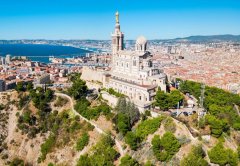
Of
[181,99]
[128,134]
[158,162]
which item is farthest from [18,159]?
[181,99]

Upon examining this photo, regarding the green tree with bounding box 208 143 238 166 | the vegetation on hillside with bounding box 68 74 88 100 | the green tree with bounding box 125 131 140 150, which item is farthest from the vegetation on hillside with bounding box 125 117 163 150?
the vegetation on hillside with bounding box 68 74 88 100

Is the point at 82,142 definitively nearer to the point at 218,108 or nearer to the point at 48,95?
the point at 48,95

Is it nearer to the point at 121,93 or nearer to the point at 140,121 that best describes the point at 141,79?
the point at 121,93

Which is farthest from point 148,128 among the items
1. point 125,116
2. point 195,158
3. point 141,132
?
point 195,158

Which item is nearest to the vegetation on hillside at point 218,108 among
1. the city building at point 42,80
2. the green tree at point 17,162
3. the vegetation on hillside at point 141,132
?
the vegetation on hillside at point 141,132

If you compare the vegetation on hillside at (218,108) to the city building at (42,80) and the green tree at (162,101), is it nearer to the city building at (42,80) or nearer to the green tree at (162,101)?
the green tree at (162,101)

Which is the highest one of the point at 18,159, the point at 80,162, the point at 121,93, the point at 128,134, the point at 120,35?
the point at 120,35

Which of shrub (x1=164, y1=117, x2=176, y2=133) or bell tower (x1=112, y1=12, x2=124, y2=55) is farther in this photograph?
bell tower (x1=112, y1=12, x2=124, y2=55)

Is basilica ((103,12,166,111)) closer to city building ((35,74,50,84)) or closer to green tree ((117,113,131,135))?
green tree ((117,113,131,135))
